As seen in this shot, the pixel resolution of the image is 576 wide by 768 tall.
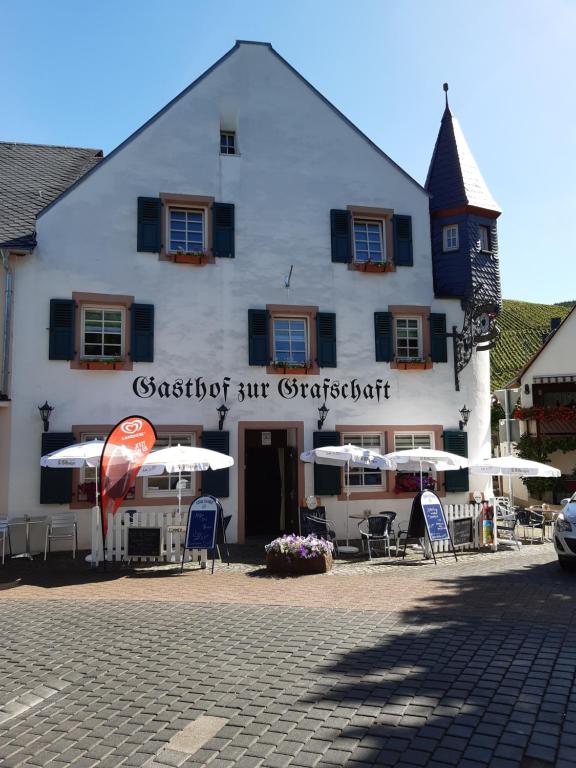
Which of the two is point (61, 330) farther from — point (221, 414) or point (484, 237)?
point (484, 237)

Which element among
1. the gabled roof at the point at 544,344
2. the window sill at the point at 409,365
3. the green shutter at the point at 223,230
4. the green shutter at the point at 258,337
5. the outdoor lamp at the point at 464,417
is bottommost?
the outdoor lamp at the point at 464,417

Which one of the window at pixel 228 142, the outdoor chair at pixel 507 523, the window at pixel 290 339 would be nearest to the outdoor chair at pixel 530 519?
the outdoor chair at pixel 507 523

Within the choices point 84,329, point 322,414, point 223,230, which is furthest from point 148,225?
point 322,414

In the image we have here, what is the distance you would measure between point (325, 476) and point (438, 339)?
15.4 feet

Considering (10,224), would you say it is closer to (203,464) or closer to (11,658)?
(203,464)

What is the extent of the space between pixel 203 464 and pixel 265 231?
6742 millimetres

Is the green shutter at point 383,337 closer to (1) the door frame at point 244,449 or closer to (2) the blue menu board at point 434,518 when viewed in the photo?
(1) the door frame at point 244,449

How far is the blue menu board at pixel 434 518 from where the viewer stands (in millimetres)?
12414

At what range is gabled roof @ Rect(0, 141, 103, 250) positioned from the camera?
14828 mm

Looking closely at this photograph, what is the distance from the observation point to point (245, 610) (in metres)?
8.52

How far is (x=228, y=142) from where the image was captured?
16516 mm

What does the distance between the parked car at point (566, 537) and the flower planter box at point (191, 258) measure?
957cm

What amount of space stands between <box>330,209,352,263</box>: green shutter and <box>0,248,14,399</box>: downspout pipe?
25.1 ft

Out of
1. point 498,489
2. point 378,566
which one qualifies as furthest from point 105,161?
point 498,489
